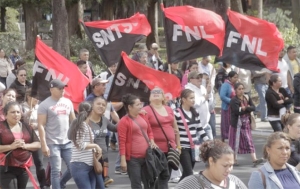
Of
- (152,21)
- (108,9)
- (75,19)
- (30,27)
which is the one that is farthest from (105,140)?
(152,21)

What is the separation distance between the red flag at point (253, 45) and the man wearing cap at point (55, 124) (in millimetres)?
3408

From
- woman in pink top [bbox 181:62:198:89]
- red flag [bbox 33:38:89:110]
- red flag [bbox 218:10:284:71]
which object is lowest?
woman in pink top [bbox 181:62:198:89]

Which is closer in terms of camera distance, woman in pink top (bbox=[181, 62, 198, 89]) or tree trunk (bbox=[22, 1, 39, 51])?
woman in pink top (bbox=[181, 62, 198, 89])

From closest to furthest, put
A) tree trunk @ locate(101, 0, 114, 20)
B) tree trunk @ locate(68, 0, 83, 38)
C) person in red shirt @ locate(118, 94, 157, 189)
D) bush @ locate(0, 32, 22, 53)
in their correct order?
person in red shirt @ locate(118, 94, 157, 189), bush @ locate(0, 32, 22, 53), tree trunk @ locate(68, 0, 83, 38), tree trunk @ locate(101, 0, 114, 20)

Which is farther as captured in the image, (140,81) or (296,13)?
(296,13)

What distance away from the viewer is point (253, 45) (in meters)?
13.0

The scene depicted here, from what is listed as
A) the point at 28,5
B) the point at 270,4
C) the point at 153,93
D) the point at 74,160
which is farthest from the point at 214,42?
the point at 270,4

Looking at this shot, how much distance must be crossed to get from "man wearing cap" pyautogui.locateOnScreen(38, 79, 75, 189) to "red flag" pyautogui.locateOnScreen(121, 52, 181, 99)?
150 centimetres

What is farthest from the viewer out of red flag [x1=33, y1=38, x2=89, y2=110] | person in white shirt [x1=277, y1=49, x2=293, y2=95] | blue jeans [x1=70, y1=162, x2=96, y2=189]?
person in white shirt [x1=277, y1=49, x2=293, y2=95]

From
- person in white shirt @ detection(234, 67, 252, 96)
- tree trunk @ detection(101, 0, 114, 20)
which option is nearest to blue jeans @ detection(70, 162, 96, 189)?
person in white shirt @ detection(234, 67, 252, 96)

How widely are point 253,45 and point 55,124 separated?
3.99 metres

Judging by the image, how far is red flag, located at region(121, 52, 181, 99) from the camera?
11.7 m

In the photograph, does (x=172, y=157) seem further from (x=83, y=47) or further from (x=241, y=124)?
(x=83, y=47)

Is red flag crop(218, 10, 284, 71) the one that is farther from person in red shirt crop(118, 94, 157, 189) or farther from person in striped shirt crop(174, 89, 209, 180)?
person in red shirt crop(118, 94, 157, 189)
